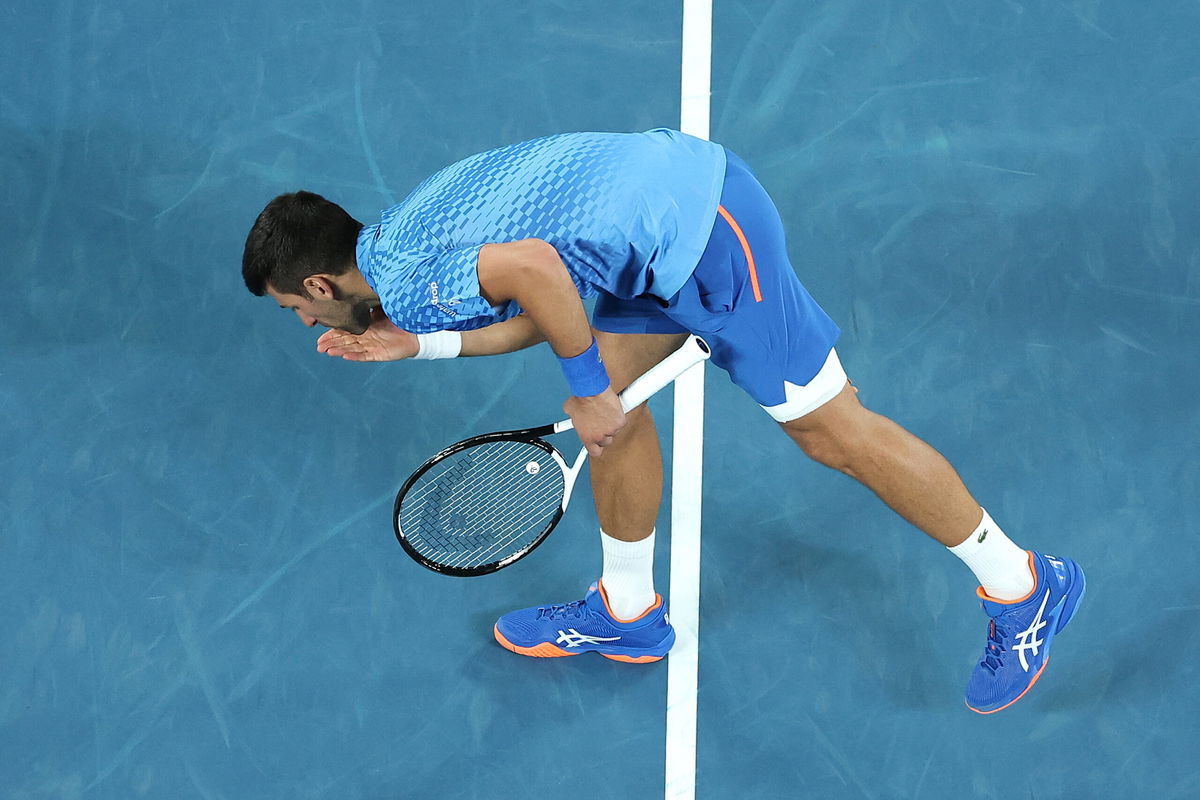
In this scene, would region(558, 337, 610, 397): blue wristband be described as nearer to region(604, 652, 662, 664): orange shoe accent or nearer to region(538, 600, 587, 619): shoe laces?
region(538, 600, 587, 619): shoe laces

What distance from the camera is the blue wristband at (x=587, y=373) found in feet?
8.51

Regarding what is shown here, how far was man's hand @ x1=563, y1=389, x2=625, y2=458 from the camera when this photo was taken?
2678 mm

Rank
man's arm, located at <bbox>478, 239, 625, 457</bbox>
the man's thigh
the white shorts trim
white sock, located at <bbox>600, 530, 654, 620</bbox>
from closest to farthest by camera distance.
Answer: man's arm, located at <bbox>478, 239, 625, 457</bbox> < the white shorts trim < the man's thigh < white sock, located at <bbox>600, 530, 654, 620</bbox>

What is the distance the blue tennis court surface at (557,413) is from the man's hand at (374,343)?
0.68 metres

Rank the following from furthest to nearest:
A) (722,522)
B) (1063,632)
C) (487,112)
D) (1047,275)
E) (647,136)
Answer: (487,112) < (1047,275) < (722,522) < (1063,632) < (647,136)

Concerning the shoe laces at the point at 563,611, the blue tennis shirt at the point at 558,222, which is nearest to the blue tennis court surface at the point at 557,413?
the shoe laces at the point at 563,611

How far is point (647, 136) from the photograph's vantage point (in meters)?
2.73

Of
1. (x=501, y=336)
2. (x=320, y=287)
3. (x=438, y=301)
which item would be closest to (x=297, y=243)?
(x=320, y=287)

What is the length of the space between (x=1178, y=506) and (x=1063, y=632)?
54 centimetres

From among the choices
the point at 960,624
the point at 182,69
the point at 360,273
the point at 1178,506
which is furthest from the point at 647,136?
the point at 182,69

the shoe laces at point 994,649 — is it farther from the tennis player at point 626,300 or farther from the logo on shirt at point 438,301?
the logo on shirt at point 438,301

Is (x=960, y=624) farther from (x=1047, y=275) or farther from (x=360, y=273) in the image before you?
(x=360, y=273)

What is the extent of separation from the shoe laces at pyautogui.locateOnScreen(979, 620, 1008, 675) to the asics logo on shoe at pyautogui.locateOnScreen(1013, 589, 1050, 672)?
0.03 metres

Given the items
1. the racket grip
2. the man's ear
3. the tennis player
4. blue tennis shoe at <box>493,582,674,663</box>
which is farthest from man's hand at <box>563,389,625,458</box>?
blue tennis shoe at <box>493,582,674,663</box>
